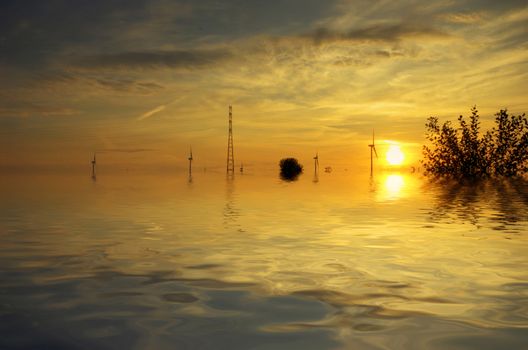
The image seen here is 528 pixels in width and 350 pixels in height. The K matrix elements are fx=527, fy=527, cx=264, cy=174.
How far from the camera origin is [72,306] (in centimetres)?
963

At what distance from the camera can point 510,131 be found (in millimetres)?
62188

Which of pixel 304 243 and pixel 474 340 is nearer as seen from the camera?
pixel 474 340

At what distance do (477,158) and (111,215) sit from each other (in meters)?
51.5

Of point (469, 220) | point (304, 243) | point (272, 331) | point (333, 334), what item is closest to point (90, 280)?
Answer: point (272, 331)

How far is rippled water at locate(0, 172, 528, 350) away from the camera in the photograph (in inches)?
313

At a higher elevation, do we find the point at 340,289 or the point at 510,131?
the point at 510,131

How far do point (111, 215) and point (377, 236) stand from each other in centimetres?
1467

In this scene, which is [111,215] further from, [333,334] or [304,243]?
[333,334]

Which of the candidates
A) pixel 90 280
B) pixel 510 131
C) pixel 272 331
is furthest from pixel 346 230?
pixel 510 131

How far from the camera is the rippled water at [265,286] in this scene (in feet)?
26.1

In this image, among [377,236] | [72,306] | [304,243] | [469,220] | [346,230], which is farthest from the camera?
[469,220]

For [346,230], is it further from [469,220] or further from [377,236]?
[469,220]

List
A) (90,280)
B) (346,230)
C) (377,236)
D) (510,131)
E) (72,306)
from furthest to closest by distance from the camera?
(510,131) → (346,230) → (377,236) → (90,280) → (72,306)

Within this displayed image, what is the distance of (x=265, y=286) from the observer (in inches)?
446
